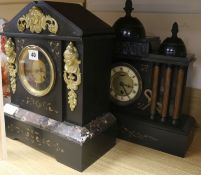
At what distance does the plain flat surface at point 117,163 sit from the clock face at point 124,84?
178mm

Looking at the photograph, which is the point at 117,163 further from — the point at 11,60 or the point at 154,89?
the point at 11,60

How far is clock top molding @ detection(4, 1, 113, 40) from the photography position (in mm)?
690

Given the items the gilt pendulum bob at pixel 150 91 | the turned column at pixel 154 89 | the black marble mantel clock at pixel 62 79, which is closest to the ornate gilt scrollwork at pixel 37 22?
the black marble mantel clock at pixel 62 79

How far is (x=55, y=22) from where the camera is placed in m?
0.71

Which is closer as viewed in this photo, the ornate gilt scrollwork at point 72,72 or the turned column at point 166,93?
the ornate gilt scrollwork at point 72,72

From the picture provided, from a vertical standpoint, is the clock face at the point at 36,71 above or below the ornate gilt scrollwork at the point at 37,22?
below

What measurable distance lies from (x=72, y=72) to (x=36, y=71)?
16cm

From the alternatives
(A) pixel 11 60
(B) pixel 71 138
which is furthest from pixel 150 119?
(A) pixel 11 60

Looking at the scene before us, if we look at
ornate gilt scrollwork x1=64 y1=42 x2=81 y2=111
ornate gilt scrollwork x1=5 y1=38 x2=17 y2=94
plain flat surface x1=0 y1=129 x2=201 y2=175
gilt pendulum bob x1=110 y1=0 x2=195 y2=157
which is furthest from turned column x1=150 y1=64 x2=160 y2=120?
ornate gilt scrollwork x1=5 y1=38 x2=17 y2=94

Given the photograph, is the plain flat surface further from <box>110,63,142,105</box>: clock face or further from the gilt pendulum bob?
<box>110,63,142,105</box>: clock face

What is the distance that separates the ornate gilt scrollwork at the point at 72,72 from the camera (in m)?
0.70

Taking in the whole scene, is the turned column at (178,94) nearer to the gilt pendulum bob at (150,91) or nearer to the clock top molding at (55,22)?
the gilt pendulum bob at (150,91)

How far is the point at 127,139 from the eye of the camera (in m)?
0.93

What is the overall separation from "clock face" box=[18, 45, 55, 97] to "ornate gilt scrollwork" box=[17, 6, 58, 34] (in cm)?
6
